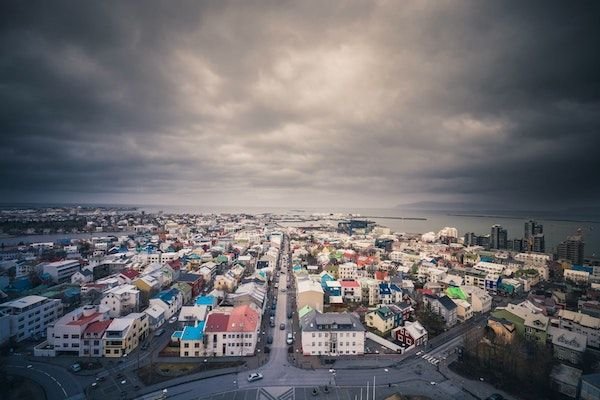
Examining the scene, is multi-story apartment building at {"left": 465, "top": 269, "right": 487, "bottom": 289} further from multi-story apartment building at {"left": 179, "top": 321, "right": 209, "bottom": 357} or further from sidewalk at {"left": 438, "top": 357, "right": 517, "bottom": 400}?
multi-story apartment building at {"left": 179, "top": 321, "right": 209, "bottom": 357}

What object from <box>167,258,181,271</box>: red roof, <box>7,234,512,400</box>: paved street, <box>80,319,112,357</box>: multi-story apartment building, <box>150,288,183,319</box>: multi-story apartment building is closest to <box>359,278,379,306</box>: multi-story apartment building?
<box>7,234,512,400</box>: paved street

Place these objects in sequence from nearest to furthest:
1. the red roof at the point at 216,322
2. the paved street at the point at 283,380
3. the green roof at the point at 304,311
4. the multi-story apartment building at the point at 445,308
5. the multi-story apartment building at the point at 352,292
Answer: the paved street at the point at 283,380 < the red roof at the point at 216,322 < the green roof at the point at 304,311 < the multi-story apartment building at the point at 445,308 < the multi-story apartment building at the point at 352,292

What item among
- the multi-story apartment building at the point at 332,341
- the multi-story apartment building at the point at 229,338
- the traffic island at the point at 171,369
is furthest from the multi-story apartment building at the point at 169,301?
the multi-story apartment building at the point at 332,341

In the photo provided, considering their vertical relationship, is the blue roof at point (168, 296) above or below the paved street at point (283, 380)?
above

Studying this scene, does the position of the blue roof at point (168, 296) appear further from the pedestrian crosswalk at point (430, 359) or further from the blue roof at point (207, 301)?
the pedestrian crosswalk at point (430, 359)

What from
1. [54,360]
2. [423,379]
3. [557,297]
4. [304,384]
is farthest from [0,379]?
[557,297]
